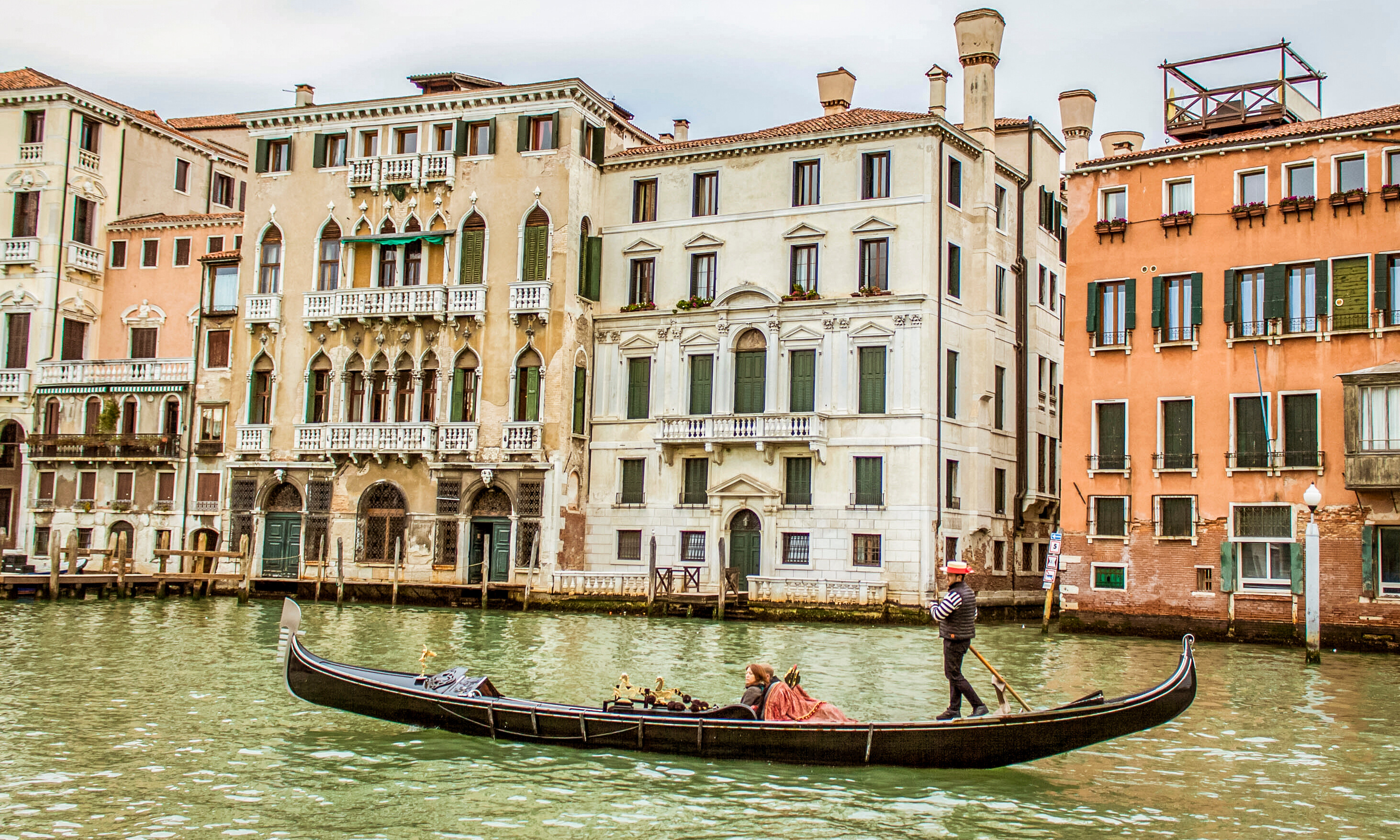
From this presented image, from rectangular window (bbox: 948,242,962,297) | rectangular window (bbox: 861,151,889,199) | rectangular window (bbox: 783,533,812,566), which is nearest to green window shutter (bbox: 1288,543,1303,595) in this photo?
rectangular window (bbox: 948,242,962,297)

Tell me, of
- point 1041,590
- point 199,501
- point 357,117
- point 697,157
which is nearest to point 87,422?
point 199,501

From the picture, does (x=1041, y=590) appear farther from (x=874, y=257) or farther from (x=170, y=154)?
(x=170, y=154)

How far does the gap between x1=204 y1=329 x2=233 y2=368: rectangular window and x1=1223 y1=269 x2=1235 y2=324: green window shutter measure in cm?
2418

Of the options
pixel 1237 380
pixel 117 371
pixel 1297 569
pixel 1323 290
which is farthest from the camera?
pixel 117 371

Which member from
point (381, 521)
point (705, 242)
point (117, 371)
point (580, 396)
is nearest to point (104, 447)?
point (117, 371)

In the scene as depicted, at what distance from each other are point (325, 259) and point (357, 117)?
360cm

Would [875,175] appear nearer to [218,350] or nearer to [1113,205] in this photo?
[1113,205]

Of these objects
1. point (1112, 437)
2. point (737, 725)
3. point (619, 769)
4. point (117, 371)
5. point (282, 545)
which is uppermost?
point (117, 371)

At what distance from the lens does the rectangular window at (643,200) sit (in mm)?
32500

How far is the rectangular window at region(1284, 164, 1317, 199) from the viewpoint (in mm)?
23531

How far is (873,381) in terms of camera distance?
29.6 metres

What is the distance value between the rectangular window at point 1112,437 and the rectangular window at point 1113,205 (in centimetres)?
344

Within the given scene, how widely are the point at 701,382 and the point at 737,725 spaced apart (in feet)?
66.7

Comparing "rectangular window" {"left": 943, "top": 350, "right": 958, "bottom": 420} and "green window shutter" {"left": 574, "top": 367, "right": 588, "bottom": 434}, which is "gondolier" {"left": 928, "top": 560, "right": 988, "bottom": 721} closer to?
"rectangular window" {"left": 943, "top": 350, "right": 958, "bottom": 420}
